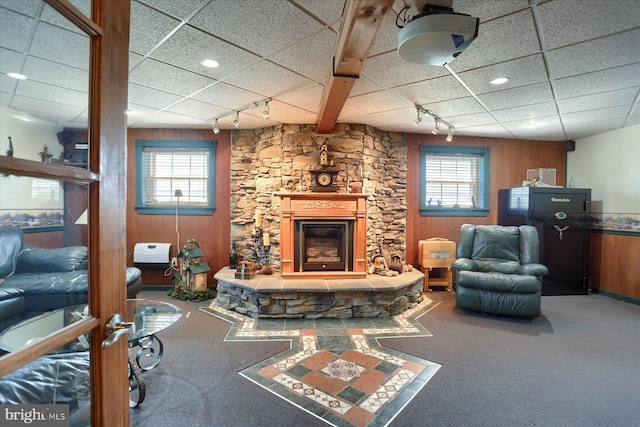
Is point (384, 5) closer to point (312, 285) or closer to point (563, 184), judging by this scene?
point (312, 285)

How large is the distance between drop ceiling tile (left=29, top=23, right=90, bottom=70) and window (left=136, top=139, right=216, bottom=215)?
381cm

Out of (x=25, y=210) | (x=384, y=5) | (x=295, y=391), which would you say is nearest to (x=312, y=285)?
(x=295, y=391)

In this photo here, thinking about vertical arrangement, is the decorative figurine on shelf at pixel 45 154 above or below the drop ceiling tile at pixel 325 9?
below

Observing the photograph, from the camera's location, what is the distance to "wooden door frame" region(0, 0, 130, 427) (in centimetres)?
71

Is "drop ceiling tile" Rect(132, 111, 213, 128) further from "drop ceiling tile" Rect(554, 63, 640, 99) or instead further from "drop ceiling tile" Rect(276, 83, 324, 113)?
"drop ceiling tile" Rect(554, 63, 640, 99)

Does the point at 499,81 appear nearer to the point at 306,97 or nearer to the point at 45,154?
the point at 306,97

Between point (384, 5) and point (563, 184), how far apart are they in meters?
5.30

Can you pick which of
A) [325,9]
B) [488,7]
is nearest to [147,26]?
[325,9]

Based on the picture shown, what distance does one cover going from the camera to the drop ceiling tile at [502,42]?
1.78 meters

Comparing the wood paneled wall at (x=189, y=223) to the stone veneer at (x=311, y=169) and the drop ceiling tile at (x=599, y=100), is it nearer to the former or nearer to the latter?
the stone veneer at (x=311, y=169)

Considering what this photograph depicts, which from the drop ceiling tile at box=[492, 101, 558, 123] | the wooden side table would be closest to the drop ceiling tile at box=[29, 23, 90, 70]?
the drop ceiling tile at box=[492, 101, 558, 123]

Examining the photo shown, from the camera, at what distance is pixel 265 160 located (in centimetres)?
414

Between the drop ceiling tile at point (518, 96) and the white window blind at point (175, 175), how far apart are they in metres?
3.82

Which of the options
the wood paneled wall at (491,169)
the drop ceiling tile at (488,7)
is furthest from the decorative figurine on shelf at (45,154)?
the wood paneled wall at (491,169)
